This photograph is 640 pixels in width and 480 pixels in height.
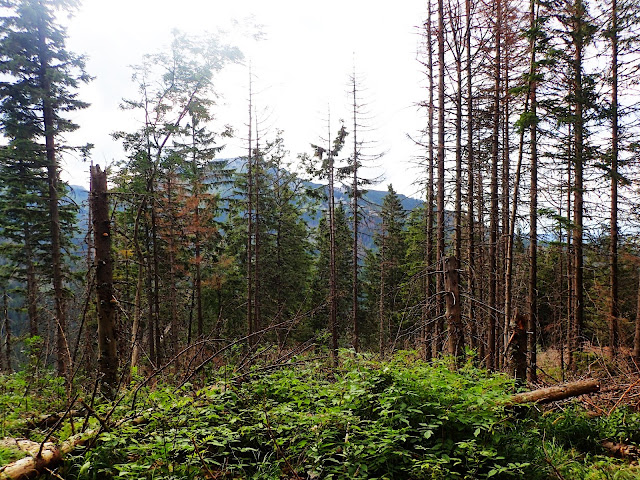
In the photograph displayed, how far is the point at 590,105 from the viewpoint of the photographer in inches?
511

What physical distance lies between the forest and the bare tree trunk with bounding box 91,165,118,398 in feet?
0.10

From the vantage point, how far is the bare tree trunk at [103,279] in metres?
5.84

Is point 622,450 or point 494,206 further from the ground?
point 494,206

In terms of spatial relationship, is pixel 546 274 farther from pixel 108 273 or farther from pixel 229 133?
pixel 108 273

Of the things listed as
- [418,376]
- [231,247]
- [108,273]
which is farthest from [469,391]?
[231,247]

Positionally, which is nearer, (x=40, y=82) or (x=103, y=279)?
(x=103, y=279)

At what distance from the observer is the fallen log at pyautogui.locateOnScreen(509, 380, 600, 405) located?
4.93m

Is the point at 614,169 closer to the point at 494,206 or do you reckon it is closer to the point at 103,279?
the point at 494,206

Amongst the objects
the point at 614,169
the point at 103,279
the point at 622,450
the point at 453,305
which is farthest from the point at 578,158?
the point at 103,279

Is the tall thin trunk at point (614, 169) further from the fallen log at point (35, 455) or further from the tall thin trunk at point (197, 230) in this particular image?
the tall thin trunk at point (197, 230)

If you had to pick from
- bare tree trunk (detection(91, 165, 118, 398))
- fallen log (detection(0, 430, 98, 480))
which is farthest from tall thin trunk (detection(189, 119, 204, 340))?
fallen log (detection(0, 430, 98, 480))

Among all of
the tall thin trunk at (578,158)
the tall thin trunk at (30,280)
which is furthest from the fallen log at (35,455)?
the tall thin trunk at (30,280)

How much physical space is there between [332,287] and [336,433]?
58.6 ft

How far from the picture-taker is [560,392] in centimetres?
505
